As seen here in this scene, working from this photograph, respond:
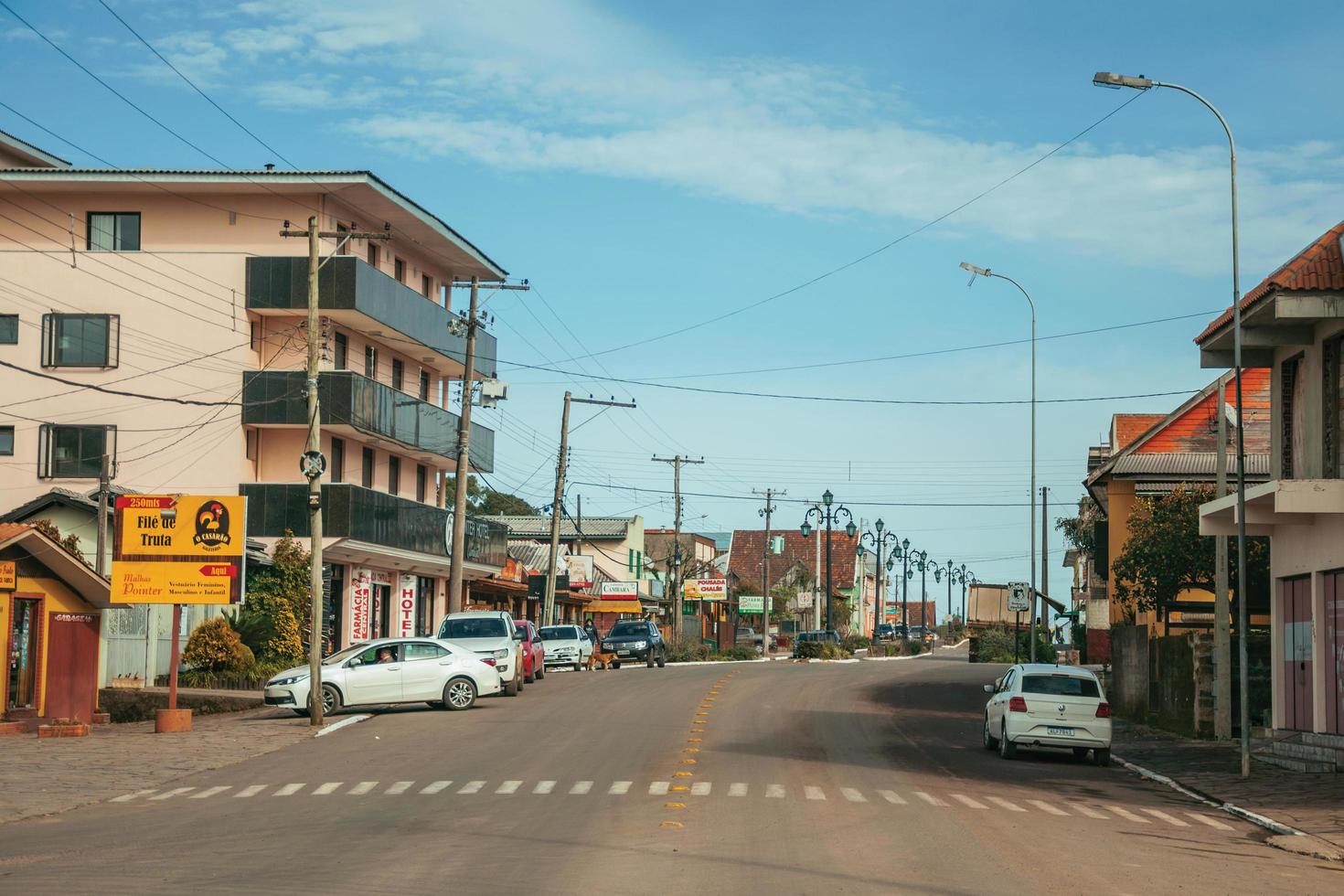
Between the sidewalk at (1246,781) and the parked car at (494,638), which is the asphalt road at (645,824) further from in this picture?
the parked car at (494,638)

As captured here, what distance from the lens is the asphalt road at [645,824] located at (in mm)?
11992

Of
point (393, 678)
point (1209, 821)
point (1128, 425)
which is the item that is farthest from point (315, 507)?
point (1128, 425)

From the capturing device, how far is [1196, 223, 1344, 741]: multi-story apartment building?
23.2m

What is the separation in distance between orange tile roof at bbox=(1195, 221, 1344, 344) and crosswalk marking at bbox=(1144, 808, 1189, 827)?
29.9 feet

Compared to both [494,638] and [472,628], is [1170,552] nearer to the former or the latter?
[494,638]

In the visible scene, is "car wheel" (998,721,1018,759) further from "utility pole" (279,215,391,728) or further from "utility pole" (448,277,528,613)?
"utility pole" (448,277,528,613)

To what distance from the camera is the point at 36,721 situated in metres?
28.0

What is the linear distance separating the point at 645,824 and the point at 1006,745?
36.6ft

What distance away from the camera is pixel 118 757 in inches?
929

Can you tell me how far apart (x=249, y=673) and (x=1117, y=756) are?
21.0 meters

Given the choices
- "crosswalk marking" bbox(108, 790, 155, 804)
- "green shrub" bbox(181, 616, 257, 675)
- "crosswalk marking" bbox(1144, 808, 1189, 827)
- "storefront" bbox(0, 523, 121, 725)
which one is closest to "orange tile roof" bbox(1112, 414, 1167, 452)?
"green shrub" bbox(181, 616, 257, 675)

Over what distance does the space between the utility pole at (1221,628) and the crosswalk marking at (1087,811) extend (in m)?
8.83

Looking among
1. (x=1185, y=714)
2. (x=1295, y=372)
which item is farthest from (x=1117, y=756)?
(x=1295, y=372)

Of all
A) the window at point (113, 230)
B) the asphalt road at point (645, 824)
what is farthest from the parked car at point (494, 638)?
the window at point (113, 230)
